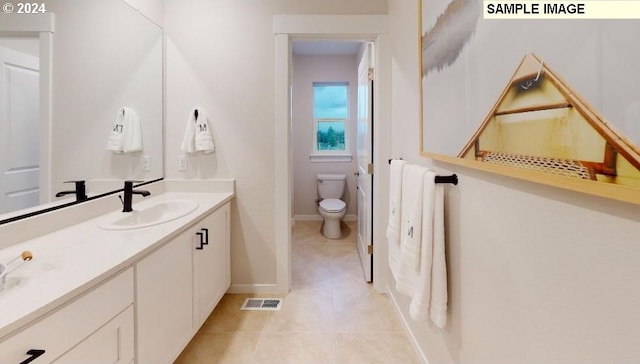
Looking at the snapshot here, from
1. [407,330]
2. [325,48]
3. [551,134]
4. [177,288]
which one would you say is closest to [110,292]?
[177,288]

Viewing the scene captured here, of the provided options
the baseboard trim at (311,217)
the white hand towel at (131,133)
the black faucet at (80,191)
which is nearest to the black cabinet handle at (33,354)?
the black faucet at (80,191)

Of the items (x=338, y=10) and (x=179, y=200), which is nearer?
(x=179, y=200)

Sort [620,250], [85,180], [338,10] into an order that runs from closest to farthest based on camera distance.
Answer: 1. [620,250]
2. [85,180]
3. [338,10]

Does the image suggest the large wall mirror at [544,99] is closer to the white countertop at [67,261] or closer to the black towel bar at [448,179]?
the black towel bar at [448,179]

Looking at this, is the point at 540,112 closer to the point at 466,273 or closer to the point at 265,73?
the point at 466,273

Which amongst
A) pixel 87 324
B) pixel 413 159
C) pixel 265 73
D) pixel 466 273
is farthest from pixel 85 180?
pixel 466 273

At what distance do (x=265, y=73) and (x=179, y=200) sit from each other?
117 centimetres

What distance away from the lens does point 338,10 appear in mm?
2336

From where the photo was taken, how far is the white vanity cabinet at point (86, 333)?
786 mm

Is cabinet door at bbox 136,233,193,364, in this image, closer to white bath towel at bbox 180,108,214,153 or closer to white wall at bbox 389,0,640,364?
white bath towel at bbox 180,108,214,153

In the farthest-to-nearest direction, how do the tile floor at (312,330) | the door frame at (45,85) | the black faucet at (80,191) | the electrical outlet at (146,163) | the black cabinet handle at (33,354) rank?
the electrical outlet at (146,163)
the tile floor at (312,330)
the black faucet at (80,191)
the door frame at (45,85)
the black cabinet handle at (33,354)

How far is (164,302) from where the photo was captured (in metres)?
1.42

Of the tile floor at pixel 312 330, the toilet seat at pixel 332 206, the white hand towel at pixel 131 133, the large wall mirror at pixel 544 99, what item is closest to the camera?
the large wall mirror at pixel 544 99

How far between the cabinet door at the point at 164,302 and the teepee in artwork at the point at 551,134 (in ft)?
4.64
